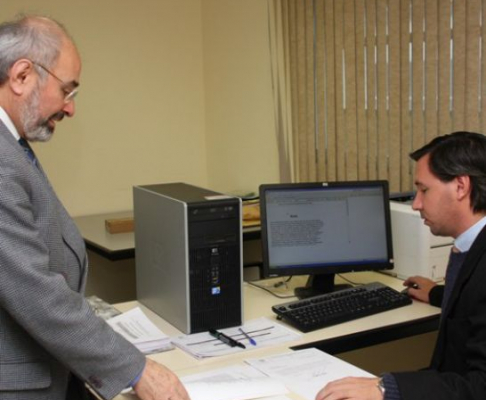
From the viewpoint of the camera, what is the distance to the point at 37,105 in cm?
134

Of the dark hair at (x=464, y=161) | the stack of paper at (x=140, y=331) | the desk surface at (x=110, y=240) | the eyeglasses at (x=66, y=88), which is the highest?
the eyeglasses at (x=66, y=88)

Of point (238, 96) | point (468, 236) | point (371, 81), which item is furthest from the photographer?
point (238, 96)

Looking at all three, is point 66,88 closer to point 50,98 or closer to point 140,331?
point 50,98

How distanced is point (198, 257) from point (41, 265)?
0.72 metres

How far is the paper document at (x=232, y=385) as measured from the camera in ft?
4.86

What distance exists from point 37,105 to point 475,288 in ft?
3.83

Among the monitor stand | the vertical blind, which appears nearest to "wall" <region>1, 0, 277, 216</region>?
the vertical blind

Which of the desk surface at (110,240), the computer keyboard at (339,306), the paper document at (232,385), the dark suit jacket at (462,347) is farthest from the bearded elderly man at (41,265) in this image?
the desk surface at (110,240)

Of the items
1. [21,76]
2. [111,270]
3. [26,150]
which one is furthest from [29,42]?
[111,270]

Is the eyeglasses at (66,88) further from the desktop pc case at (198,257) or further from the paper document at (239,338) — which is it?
the paper document at (239,338)

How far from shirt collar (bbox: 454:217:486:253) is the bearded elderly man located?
913mm

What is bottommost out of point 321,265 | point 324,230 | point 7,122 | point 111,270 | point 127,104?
point 111,270

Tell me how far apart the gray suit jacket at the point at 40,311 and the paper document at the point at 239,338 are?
479 mm

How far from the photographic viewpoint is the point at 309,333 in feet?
6.50
